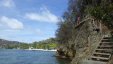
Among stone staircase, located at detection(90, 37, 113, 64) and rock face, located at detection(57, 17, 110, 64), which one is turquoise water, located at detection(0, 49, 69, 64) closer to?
rock face, located at detection(57, 17, 110, 64)

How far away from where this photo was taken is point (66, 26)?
59219 mm

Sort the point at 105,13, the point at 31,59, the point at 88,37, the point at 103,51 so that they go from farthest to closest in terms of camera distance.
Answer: the point at 31,59, the point at 88,37, the point at 103,51, the point at 105,13

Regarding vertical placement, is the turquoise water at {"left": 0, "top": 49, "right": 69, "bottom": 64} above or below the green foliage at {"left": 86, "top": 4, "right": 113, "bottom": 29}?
below

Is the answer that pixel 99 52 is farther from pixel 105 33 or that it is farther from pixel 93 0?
pixel 93 0

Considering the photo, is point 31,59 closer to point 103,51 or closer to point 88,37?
point 88,37

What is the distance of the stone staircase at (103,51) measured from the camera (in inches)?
700

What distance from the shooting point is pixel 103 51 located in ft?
61.7

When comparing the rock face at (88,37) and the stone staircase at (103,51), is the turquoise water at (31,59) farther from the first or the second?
the stone staircase at (103,51)

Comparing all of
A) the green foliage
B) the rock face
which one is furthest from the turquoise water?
the green foliage

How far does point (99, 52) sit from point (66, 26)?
4015cm

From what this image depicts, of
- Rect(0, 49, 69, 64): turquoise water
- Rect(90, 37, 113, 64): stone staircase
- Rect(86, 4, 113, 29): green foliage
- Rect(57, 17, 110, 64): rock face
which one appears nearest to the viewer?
Rect(86, 4, 113, 29): green foliage

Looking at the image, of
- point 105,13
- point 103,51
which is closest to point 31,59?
point 103,51

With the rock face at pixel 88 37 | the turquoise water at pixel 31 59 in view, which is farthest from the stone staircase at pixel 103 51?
the turquoise water at pixel 31 59

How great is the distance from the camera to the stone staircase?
17.8 metres
